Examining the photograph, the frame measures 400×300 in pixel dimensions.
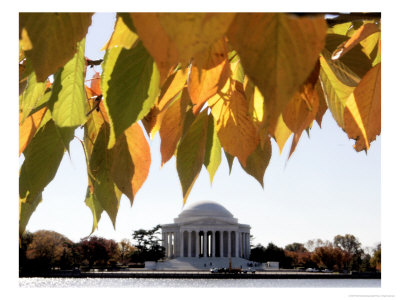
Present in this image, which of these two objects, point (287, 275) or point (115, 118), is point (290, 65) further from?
point (287, 275)

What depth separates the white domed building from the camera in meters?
19.0

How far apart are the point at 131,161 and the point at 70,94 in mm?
50

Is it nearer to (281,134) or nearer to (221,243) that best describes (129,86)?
(281,134)

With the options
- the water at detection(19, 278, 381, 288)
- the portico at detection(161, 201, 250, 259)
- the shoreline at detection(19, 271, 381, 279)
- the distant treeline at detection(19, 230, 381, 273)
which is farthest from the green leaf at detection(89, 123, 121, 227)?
the portico at detection(161, 201, 250, 259)

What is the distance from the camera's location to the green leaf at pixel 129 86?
175 mm

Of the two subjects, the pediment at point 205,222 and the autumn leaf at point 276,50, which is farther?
the pediment at point 205,222

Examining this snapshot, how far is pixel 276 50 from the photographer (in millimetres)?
123

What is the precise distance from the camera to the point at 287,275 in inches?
648

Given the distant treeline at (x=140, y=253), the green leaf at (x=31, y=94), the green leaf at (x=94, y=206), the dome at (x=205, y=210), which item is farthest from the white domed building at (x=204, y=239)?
the green leaf at (x=31, y=94)

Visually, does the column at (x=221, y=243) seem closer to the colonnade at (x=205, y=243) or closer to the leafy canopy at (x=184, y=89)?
the colonnade at (x=205, y=243)

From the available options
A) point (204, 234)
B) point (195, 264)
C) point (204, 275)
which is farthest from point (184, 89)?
point (204, 234)

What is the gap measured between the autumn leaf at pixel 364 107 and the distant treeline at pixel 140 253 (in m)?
12.6

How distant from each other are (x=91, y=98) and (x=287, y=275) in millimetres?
16934
